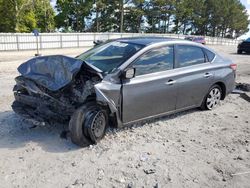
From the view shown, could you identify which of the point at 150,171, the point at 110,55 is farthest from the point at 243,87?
the point at 150,171

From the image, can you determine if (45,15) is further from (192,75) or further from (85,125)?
(85,125)

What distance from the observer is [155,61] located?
5.23 m

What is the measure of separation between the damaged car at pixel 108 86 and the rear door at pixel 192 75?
0.02 metres

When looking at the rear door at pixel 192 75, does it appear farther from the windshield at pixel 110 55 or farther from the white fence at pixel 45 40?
the white fence at pixel 45 40

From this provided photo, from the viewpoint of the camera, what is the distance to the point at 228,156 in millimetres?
4457

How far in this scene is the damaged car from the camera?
4.50m

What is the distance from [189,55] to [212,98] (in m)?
1.30

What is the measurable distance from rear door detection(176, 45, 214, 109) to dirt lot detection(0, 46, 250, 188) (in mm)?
483

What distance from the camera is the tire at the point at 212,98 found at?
6.47m

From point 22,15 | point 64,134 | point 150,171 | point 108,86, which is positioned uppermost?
point 22,15

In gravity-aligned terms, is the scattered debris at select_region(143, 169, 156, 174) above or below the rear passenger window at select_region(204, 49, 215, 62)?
below

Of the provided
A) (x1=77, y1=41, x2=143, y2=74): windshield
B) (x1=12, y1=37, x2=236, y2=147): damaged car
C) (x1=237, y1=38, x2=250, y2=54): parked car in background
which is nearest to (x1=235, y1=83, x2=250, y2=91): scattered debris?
(x1=12, y1=37, x2=236, y2=147): damaged car

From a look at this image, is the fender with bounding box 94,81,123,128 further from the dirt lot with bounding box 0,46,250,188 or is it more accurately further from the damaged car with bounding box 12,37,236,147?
the dirt lot with bounding box 0,46,250,188

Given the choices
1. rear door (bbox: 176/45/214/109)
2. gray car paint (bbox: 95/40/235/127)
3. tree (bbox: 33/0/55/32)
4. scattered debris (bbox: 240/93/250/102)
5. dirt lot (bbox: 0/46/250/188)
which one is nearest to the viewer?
dirt lot (bbox: 0/46/250/188)
